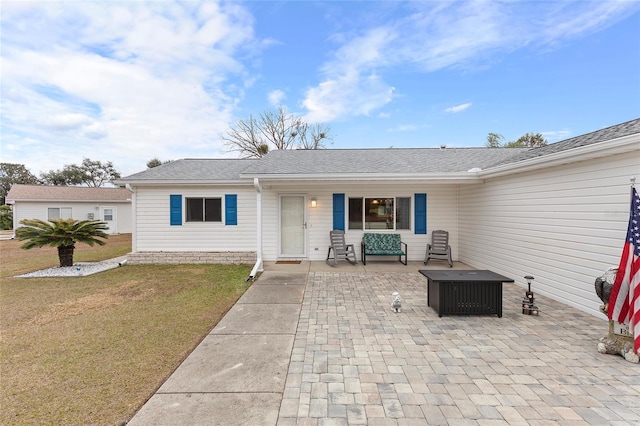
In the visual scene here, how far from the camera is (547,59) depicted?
380 inches

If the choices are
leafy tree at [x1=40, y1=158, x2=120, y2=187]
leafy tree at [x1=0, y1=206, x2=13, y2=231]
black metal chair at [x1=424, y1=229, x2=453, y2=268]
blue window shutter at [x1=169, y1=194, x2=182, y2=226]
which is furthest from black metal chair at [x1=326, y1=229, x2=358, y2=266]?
leafy tree at [x1=40, y1=158, x2=120, y2=187]

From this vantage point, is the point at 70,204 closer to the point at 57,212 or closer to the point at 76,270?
the point at 57,212

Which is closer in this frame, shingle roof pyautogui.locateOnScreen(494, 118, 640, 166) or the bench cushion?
shingle roof pyautogui.locateOnScreen(494, 118, 640, 166)

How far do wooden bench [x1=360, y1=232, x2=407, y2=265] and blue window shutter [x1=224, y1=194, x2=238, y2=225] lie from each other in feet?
12.8

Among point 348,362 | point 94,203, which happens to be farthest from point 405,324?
point 94,203

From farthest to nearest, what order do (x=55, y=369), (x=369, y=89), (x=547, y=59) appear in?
(x=369, y=89), (x=547, y=59), (x=55, y=369)

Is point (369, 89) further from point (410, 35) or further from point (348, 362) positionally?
point (348, 362)

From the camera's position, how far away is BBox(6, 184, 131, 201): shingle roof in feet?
50.5

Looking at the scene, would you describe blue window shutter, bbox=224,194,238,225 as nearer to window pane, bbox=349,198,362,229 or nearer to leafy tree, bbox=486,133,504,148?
window pane, bbox=349,198,362,229

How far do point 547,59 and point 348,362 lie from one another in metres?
12.7

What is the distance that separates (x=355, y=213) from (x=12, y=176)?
45.6m

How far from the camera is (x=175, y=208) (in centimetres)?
812

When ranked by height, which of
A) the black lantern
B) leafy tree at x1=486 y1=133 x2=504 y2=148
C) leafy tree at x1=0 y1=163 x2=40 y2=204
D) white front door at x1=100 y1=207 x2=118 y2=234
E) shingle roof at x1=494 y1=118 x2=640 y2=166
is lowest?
the black lantern

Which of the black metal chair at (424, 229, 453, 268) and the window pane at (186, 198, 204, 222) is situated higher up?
the window pane at (186, 198, 204, 222)
